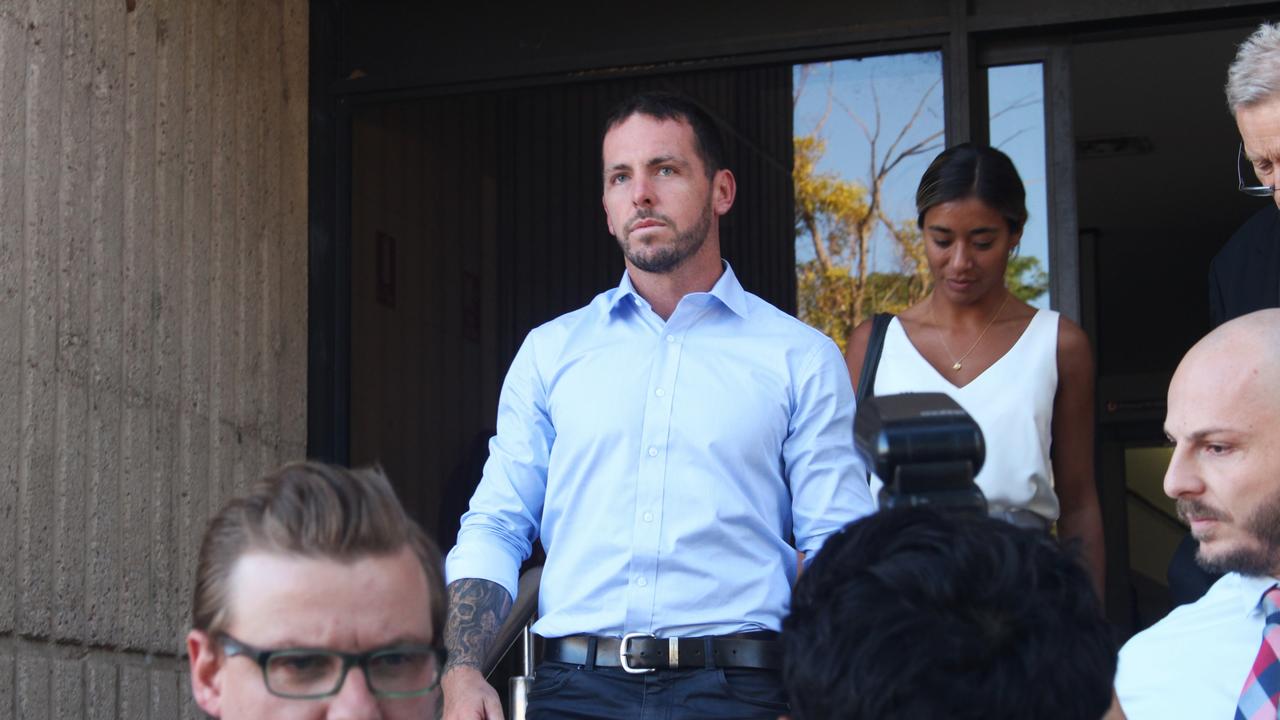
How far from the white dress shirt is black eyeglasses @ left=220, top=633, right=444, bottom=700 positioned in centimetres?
127

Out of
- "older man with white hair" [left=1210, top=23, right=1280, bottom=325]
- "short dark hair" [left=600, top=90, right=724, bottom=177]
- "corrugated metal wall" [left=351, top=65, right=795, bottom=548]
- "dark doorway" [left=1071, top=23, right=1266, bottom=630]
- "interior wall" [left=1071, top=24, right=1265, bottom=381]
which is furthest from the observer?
"dark doorway" [left=1071, top=23, right=1266, bottom=630]

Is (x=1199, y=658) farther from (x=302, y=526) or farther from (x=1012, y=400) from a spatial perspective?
(x=302, y=526)

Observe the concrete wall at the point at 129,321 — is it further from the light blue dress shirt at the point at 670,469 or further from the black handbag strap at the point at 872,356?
the black handbag strap at the point at 872,356

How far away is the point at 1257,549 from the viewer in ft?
8.77

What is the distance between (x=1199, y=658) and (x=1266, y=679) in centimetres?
15

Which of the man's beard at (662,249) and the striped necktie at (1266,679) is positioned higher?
the man's beard at (662,249)

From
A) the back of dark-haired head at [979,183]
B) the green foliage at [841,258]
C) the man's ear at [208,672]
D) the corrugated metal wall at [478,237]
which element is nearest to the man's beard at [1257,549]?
the back of dark-haired head at [979,183]

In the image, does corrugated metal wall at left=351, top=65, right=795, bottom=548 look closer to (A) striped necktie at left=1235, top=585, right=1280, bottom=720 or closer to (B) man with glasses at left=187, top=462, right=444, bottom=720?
(A) striped necktie at left=1235, top=585, right=1280, bottom=720

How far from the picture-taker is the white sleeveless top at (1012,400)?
12.4ft

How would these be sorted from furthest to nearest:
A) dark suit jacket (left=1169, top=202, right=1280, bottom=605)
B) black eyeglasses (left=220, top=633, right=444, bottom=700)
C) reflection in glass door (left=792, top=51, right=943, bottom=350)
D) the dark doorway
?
the dark doorway, reflection in glass door (left=792, top=51, right=943, bottom=350), dark suit jacket (left=1169, top=202, right=1280, bottom=605), black eyeglasses (left=220, top=633, right=444, bottom=700)

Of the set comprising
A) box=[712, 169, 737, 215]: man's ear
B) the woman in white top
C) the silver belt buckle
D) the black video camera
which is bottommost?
the silver belt buckle

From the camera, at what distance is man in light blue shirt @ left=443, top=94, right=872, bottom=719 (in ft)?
10.2

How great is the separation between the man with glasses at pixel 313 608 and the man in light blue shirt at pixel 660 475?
1.02 meters

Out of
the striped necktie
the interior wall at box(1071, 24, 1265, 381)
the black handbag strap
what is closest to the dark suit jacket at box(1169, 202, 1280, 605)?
the black handbag strap
